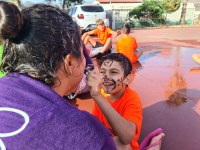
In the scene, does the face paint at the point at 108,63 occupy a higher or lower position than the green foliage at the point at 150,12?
higher

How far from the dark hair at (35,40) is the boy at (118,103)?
594 mm

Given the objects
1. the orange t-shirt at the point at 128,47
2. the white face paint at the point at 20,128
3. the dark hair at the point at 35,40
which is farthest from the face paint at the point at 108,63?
the orange t-shirt at the point at 128,47

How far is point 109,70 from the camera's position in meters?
2.40

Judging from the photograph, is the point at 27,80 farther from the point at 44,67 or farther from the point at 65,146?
the point at 65,146

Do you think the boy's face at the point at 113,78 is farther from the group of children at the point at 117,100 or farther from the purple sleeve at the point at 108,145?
the purple sleeve at the point at 108,145

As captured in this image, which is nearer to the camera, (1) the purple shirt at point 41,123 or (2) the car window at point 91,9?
(1) the purple shirt at point 41,123

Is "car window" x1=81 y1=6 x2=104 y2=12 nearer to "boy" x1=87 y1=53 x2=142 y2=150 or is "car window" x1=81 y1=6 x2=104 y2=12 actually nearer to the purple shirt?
"boy" x1=87 y1=53 x2=142 y2=150

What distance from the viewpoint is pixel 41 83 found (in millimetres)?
1089

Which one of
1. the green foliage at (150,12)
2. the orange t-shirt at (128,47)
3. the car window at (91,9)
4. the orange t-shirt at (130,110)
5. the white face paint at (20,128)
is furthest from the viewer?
the green foliage at (150,12)

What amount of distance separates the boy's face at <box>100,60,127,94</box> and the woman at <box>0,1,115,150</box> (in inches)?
41.9

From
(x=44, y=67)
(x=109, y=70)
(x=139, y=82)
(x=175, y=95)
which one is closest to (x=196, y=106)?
(x=175, y=95)

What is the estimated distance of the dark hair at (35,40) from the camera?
1.11 meters

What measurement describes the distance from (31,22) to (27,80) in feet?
0.74

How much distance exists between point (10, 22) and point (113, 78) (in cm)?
135
